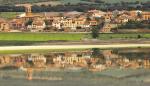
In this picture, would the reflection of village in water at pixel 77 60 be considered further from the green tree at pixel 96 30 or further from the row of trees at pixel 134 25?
the row of trees at pixel 134 25

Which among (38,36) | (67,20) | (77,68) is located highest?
(77,68)

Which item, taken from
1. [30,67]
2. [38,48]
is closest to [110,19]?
[38,48]

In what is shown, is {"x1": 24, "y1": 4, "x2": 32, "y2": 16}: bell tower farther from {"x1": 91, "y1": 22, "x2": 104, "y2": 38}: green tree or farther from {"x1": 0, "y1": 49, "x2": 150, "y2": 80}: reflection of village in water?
{"x1": 0, "y1": 49, "x2": 150, "y2": 80}: reflection of village in water

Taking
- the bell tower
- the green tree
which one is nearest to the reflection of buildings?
the green tree

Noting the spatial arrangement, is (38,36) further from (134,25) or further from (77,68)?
(77,68)

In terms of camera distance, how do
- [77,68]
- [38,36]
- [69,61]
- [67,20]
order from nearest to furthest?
[77,68] < [69,61] < [38,36] < [67,20]

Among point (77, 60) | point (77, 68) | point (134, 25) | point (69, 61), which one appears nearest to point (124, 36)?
point (134, 25)

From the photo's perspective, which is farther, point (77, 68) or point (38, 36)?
point (38, 36)
